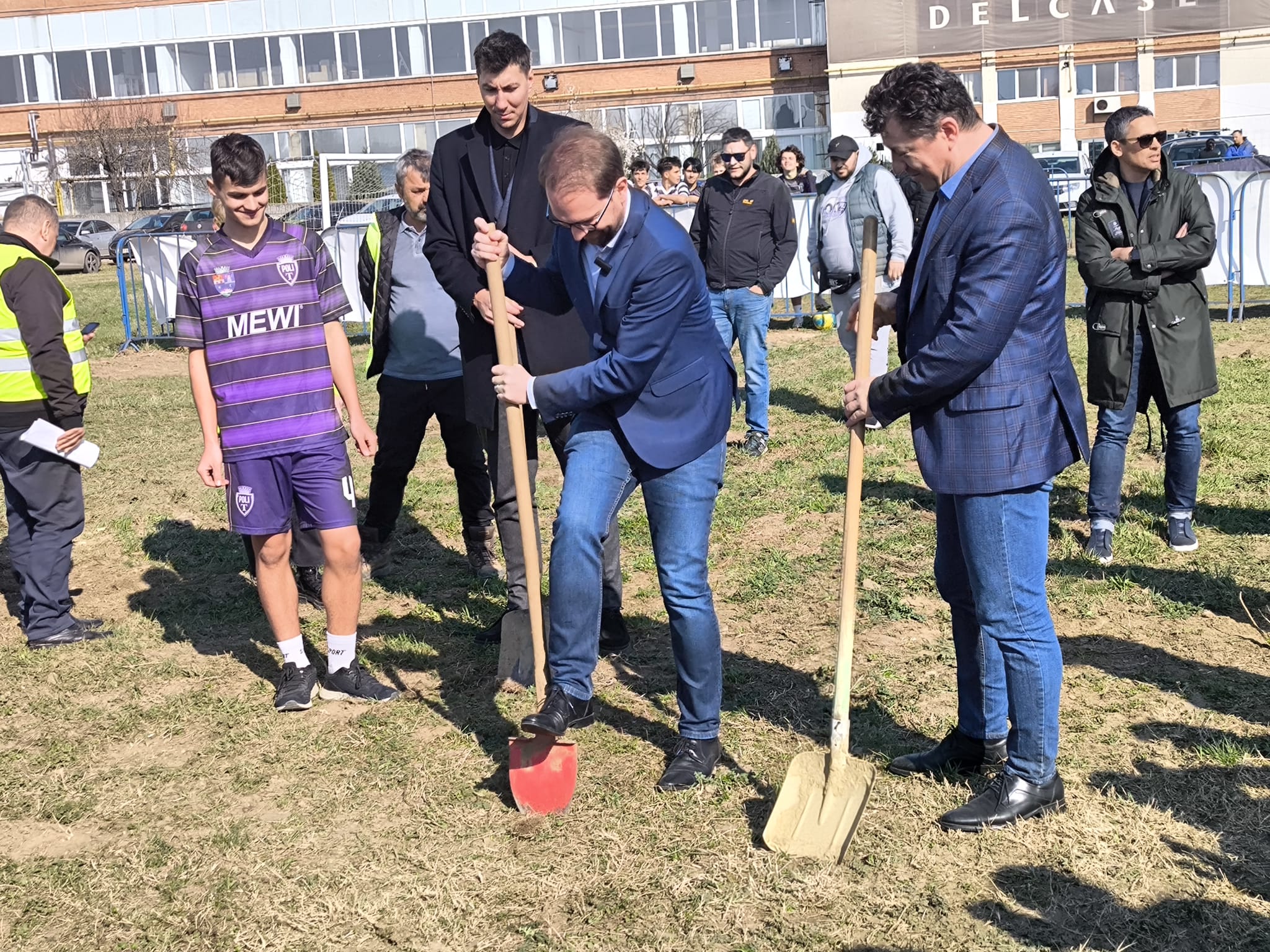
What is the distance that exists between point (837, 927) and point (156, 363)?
544 inches

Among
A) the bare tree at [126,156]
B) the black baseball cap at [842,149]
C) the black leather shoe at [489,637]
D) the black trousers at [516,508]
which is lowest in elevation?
the black leather shoe at [489,637]

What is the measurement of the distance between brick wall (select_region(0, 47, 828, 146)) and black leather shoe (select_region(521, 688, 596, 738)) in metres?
45.2

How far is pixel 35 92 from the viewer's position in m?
51.7

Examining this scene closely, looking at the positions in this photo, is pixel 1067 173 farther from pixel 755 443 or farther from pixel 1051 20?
pixel 755 443

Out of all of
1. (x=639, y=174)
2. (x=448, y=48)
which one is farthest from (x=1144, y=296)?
(x=448, y=48)

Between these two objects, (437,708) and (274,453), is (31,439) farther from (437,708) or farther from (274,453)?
(437,708)

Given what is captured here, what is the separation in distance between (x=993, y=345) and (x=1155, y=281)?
3.07 meters

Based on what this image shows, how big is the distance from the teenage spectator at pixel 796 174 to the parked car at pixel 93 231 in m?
22.1

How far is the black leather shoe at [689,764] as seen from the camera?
13.5 feet

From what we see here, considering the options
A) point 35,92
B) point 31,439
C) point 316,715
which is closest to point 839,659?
point 316,715

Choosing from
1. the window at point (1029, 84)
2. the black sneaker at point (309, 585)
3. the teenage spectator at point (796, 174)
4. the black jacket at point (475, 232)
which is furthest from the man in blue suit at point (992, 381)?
the window at point (1029, 84)

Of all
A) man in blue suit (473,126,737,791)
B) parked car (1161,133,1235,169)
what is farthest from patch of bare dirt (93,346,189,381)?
parked car (1161,133,1235,169)

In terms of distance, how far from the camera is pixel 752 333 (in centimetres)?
922

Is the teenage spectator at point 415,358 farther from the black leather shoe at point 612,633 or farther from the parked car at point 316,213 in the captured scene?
the parked car at point 316,213
